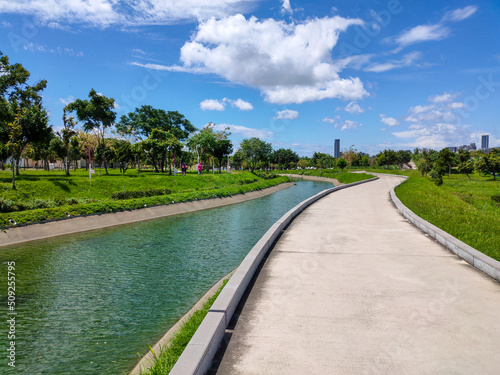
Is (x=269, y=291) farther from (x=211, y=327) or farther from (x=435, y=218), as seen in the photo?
(x=435, y=218)

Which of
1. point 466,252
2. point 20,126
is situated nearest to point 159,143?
point 20,126

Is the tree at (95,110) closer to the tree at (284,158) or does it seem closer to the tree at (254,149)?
the tree at (254,149)

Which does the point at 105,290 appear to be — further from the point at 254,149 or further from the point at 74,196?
the point at 254,149

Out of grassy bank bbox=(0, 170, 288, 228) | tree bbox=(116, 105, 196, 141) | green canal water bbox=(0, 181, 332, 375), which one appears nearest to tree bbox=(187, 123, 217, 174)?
tree bbox=(116, 105, 196, 141)

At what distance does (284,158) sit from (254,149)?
38.0 m

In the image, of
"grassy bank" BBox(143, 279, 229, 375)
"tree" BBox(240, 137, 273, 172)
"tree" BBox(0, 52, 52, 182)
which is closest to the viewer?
"grassy bank" BBox(143, 279, 229, 375)

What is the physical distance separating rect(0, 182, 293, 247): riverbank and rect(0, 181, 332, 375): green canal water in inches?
34.9

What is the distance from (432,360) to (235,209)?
2702cm

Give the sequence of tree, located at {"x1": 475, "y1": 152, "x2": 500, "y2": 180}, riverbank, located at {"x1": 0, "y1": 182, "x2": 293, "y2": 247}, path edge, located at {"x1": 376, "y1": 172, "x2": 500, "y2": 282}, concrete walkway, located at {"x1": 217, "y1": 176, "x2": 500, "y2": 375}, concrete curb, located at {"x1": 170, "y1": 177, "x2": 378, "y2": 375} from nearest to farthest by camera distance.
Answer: concrete curb, located at {"x1": 170, "y1": 177, "x2": 378, "y2": 375} < concrete walkway, located at {"x1": 217, "y1": 176, "x2": 500, "y2": 375} < path edge, located at {"x1": 376, "y1": 172, "x2": 500, "y2": 282} < riverbank, located at {"x1": 0, "y1": 182, "x2": 293, "y2": 247} < tree, located at {"x1": 475, "y1": 152, "x2": 500, "y2": 180}

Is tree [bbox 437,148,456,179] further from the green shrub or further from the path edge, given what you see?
the path edge

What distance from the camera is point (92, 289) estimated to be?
33.4 ft

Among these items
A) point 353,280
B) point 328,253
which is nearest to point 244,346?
point 353,280

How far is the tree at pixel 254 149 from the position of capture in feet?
320

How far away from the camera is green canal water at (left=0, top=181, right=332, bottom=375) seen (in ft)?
21.7
